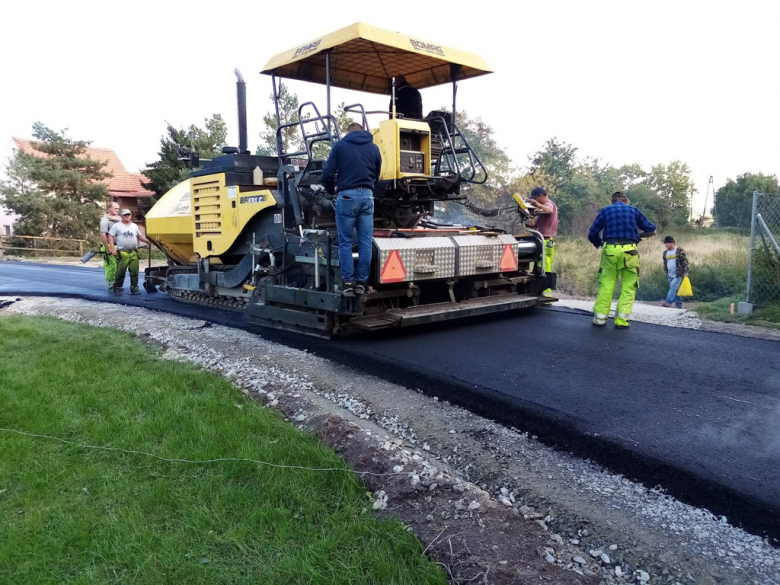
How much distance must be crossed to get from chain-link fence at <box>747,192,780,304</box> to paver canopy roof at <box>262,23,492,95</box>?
429 cm

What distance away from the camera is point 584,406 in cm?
390

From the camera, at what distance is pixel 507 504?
2900mm

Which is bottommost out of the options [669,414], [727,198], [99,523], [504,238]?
[99,523]

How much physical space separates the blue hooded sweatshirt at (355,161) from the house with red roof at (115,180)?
28096 mm

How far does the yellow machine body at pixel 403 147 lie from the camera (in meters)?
6.46

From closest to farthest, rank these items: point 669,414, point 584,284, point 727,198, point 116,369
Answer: point 669,414 < point 116,369 < point 584,284 < point 727,198

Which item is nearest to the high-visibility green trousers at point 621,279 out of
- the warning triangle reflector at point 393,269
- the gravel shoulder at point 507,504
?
the warning triangle reflector at point 393,269

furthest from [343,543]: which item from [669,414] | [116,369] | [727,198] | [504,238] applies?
[727,198]

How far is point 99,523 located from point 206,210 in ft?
20.3

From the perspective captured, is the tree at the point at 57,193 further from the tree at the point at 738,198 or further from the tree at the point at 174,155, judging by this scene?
the tree at the point at 738,198

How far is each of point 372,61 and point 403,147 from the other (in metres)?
1.44

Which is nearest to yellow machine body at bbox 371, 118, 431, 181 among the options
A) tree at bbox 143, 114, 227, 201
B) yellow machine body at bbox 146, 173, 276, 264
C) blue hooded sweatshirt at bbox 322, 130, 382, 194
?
blue hooded sweatshirt at bbox 322, 130, 382, 194

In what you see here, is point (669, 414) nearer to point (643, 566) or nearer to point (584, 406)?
point (584, 406)

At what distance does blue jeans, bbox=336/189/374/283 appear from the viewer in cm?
580
